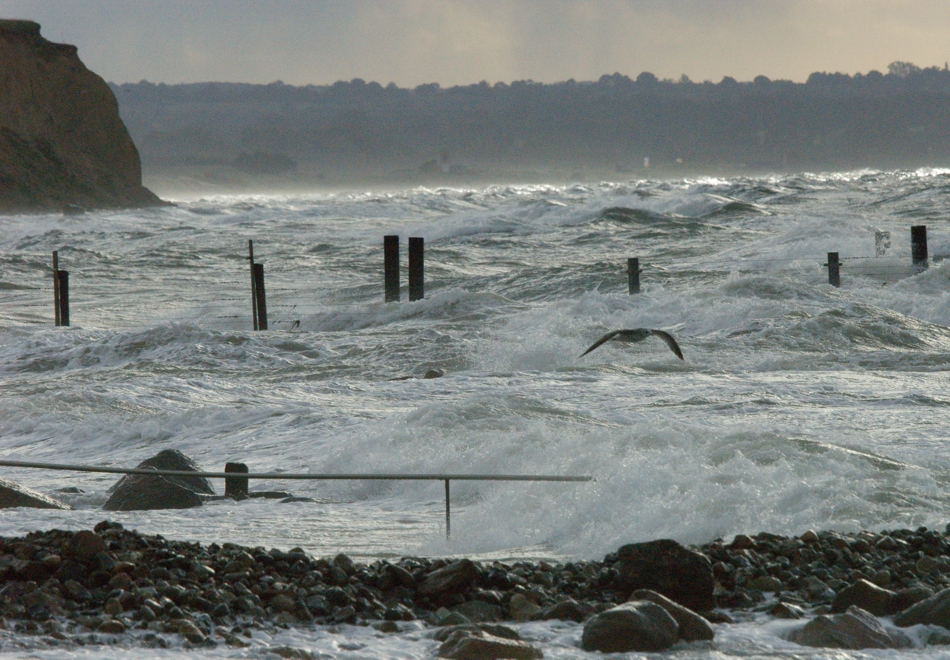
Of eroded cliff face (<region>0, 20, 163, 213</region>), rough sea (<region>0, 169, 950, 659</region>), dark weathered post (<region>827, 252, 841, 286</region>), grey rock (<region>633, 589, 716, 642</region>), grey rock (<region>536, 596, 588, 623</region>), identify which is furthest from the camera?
eroded cliff face (<region>0, 20, 163, 213</region>)

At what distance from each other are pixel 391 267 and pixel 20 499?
12.9 meters

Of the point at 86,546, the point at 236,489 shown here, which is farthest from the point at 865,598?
the point at 236,489

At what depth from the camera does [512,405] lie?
936 cm

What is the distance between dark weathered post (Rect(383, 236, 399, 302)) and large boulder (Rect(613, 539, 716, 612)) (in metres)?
14.7

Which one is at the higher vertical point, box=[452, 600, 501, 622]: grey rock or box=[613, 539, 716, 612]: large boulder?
box=[613, 539, 716, 612]: large boulder

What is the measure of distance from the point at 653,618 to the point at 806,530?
1.97m

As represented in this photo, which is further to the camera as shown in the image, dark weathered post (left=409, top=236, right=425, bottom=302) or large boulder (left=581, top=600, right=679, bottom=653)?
dark weathered post (left=409, top=236, right=425, bottom=302)

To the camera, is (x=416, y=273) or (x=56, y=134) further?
(x=56, y=134)

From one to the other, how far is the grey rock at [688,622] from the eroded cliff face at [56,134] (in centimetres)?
6326

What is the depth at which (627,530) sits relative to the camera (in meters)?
5.64

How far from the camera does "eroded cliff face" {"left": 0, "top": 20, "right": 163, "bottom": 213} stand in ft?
208

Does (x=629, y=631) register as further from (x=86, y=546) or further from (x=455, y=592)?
(x=86, y=546)

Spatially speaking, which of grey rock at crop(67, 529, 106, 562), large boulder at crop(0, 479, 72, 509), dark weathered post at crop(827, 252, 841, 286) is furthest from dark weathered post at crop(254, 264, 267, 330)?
grey rock at crop(67, 529, 106, 562)

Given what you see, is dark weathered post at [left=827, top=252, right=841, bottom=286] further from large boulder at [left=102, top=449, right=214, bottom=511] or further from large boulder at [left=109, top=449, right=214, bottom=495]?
large boulder at [left=102, top=449, right=214, bottom=511]
